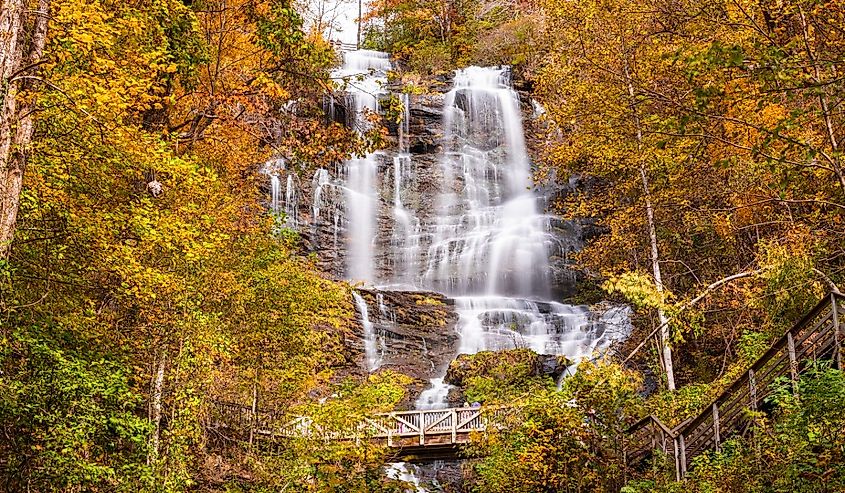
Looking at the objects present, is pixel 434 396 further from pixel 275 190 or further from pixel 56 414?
pixel 56 414

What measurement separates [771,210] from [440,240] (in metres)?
17.4

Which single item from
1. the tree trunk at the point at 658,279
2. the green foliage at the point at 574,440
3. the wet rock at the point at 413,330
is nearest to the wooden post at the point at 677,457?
the green foliage at the point at 574,440

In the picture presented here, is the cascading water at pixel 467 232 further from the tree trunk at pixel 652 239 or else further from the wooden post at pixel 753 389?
the wooden post at pixel 753 389

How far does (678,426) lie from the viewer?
1120 centimetres

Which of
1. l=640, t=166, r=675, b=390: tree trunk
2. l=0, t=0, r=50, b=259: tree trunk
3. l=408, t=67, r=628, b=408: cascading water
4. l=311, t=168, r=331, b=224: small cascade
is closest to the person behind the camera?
l=0, t=0, r=50, b=259: tree trunk

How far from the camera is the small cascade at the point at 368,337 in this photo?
24.9 meters

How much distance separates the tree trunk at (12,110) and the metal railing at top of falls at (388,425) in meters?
7.19

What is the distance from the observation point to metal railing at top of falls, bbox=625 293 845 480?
7.79 m

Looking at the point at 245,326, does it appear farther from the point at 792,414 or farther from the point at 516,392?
the point at 792,414

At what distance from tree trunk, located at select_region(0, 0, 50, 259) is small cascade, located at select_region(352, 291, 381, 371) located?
55.5 ft

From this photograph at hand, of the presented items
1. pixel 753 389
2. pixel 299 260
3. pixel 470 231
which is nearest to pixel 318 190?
pixel 470 231

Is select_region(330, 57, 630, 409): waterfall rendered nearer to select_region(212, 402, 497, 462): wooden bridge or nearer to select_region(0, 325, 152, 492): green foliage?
select_region(212, 402, 497, 462): wooden bridge

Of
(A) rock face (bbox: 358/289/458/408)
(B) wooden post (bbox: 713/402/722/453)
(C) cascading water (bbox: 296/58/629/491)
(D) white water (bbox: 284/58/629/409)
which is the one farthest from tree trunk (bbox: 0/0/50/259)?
(A) rock face (bbox: 358/289/458/408)

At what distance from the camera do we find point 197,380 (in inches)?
Answer: 451
